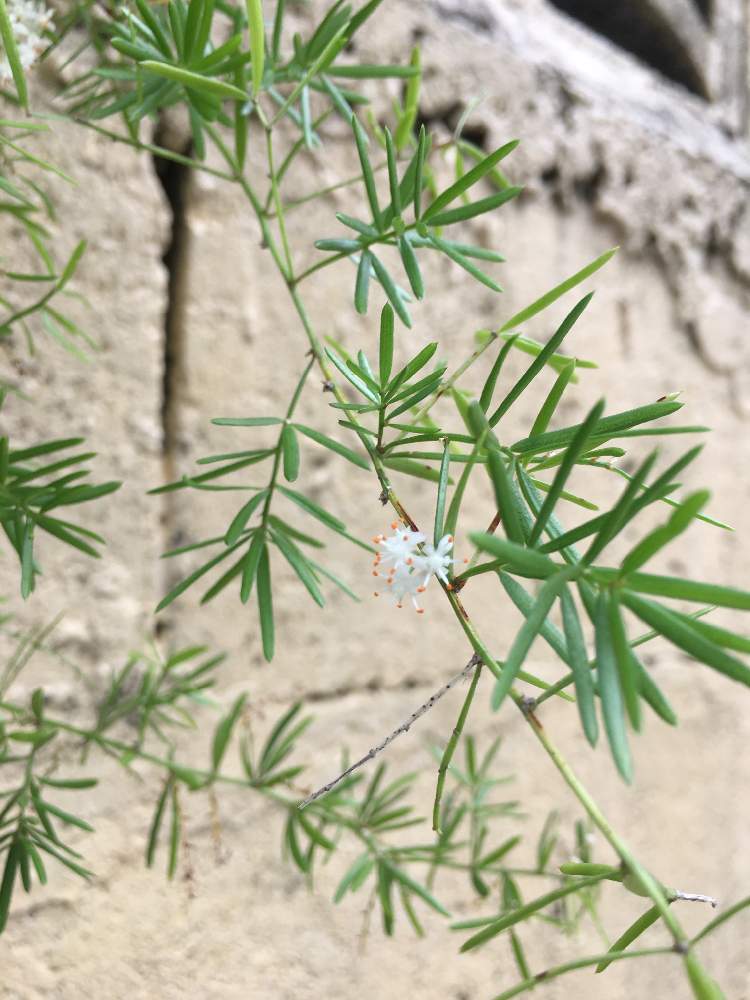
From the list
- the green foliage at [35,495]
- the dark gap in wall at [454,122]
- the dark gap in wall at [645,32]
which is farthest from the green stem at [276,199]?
the dark gap in wall at [645,32]

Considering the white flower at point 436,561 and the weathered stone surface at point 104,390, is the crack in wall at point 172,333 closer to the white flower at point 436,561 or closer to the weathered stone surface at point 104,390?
the weathered stone surface at point 104,390

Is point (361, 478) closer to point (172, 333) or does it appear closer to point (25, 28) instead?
point (172, 333)

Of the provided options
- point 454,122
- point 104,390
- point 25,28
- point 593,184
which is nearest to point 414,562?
point 25,28

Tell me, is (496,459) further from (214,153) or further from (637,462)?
(637,462)

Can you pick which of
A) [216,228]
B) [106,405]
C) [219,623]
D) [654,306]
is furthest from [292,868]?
[654,306]

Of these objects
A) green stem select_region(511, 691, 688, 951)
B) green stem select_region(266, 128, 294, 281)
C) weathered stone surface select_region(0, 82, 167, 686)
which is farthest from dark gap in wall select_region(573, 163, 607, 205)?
green stem select_region(511, 691, 688, 951)
